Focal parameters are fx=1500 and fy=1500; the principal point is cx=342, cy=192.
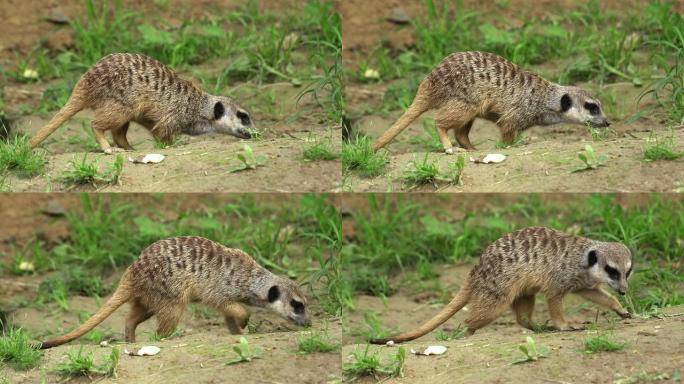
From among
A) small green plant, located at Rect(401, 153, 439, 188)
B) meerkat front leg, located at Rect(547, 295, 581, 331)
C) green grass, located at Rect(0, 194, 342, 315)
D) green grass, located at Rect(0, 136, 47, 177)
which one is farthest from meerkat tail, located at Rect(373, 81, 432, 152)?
green grass, located at Rect(0, 136, 47, 177)

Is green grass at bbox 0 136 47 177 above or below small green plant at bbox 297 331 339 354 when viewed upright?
above

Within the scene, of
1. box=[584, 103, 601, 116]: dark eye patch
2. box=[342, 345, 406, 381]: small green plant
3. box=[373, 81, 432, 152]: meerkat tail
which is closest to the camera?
box=[342, 345, 406, 381]: small green plant

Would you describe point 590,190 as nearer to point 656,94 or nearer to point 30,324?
point 656,94

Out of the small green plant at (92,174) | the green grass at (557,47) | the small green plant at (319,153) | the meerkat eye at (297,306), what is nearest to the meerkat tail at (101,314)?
the small green plant at (92,174)

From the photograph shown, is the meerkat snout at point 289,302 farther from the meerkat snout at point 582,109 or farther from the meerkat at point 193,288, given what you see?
the meerkat snout at point 582,109

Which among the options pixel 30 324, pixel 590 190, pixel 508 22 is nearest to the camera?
A: pixel 590 190

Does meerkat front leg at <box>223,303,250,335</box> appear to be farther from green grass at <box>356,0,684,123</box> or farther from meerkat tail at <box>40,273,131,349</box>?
green grass at <box>356,0,684,123</box>

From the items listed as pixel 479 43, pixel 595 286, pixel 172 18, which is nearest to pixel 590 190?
pixel 595 286
